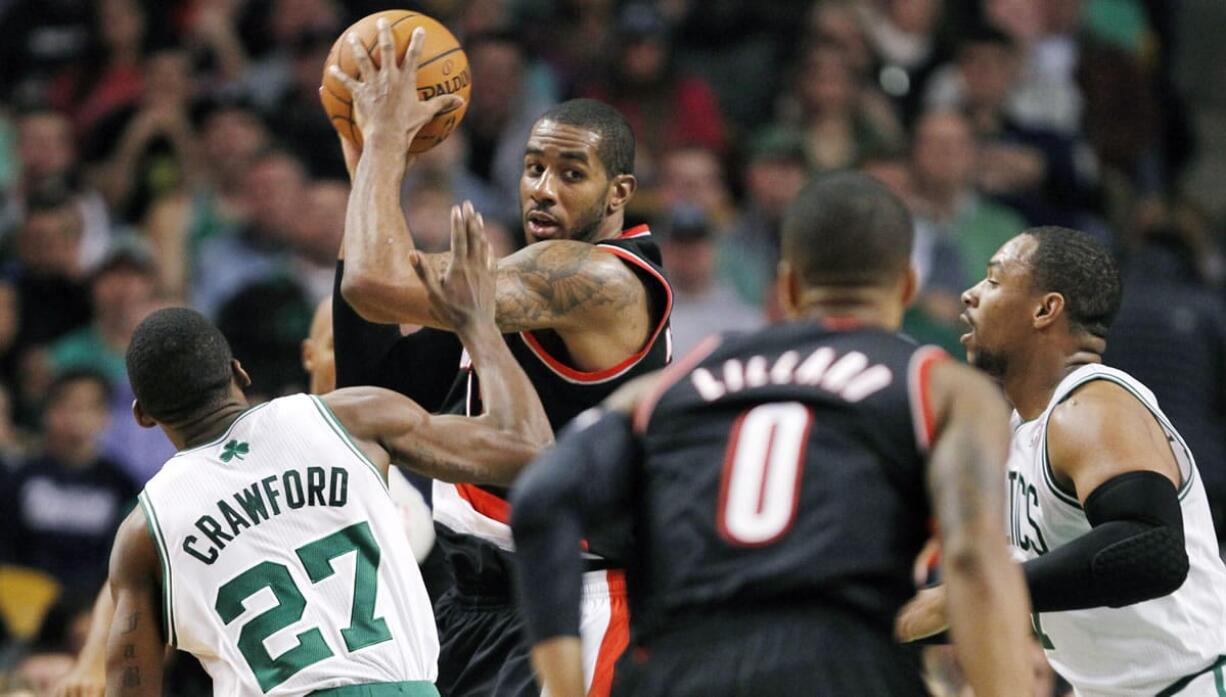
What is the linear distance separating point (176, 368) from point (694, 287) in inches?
267

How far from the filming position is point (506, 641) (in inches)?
228

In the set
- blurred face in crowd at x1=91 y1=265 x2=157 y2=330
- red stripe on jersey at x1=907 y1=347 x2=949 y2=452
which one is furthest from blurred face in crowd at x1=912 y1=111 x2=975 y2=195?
red stripe on jersey at x1=907 y1=347 x2=949 y2=452

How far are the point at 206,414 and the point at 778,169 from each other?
770 cm

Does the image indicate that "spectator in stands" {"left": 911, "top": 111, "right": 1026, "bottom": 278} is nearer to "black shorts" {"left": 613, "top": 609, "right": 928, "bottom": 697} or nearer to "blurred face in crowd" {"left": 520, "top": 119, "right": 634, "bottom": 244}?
"blurred face in crowd" {"left": 520, "top": 119, "right": 634, "bottom": 244}

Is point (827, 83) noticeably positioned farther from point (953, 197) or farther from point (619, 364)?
point (619, 364)

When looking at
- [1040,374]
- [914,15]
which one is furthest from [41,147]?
[1040,374]

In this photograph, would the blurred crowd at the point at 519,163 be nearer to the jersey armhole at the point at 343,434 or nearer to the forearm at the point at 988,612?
the jersey armhole at the point at 343,434

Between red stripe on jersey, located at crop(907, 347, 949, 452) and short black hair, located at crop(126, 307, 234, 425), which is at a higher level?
red stripe on jersey, located at crop(907, 347, 949, 452)

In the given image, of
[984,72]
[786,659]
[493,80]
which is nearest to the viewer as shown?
[786,659]

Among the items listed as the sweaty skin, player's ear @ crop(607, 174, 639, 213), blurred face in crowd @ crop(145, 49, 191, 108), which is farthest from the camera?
blurred face in crowd @ crop(145, 49, 191, 108)

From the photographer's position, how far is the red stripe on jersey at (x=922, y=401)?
12.5 ft

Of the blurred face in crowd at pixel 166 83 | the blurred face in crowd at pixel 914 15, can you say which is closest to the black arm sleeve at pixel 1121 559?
the blurred face in crowd at pixel 166 83

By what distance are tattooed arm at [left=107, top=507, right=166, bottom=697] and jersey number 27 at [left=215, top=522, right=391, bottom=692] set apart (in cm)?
21

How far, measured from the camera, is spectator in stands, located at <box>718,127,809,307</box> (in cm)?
1219
